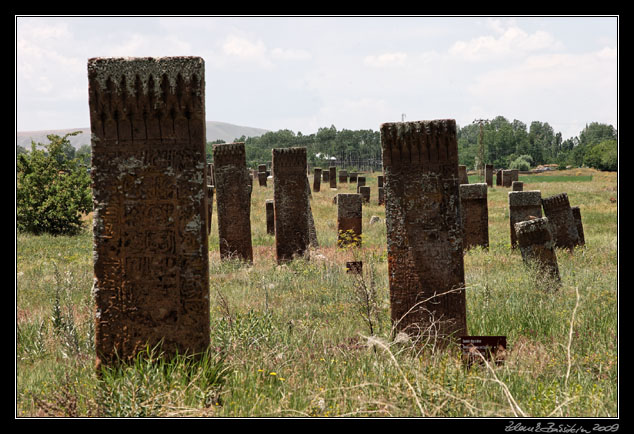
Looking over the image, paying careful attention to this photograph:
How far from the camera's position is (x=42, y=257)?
1404cm

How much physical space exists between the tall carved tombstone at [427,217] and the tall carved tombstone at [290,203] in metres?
6.98

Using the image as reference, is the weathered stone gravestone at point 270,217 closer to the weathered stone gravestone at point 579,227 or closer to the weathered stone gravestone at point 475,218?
the weathered stone gravestone at point 475,218

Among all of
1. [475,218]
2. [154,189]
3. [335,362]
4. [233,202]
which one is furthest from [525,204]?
[154,189]

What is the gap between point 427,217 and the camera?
5.87 meters

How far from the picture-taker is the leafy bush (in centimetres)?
1988

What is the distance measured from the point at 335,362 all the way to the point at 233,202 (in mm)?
8093

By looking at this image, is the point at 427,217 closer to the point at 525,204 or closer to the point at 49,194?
the point at 525,204

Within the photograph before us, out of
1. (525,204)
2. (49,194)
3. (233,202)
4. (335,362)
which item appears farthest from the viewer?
(49,194)

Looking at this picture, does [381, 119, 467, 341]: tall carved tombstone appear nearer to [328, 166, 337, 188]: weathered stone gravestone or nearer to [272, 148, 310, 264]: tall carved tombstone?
[272, 148, 310, 264]: tall carved tombstone

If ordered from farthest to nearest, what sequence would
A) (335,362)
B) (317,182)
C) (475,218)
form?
(317,182), (475,218), (335,362)

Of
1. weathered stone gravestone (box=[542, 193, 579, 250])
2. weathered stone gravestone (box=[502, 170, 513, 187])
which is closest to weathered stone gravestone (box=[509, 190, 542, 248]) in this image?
weathered stone gravestone (box=[542, 193, 579, 250])

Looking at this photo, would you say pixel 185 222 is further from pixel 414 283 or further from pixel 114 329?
pixel 414 283

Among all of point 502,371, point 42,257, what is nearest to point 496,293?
point 502,371

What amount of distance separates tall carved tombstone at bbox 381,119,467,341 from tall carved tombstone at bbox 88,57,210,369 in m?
2.09
